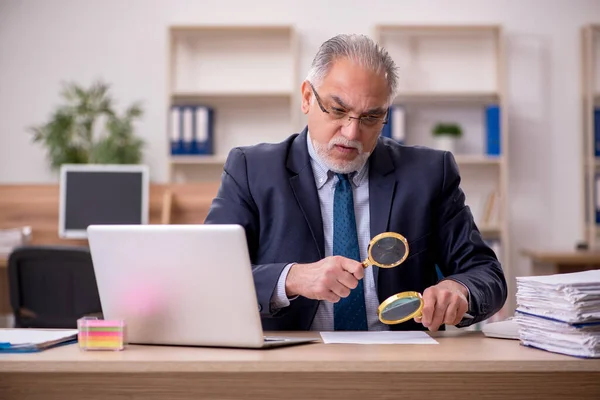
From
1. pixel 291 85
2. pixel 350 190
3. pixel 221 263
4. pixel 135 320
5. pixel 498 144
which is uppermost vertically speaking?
pixel 291 85

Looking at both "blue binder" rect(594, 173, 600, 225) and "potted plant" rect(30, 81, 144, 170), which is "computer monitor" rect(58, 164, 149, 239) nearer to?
"potted plant" rect(30, 81, 144, 170)

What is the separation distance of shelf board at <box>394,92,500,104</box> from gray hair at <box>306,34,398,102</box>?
3.25 m

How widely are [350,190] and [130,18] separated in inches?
154

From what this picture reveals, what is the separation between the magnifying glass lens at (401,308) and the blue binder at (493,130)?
3.80m

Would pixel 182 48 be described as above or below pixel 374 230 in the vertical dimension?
above

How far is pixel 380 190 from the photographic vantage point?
6.81 feet

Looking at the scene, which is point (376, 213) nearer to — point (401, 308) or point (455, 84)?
point (401, 308)

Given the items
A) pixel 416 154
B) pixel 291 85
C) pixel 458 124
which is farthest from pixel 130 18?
pixel 416 154

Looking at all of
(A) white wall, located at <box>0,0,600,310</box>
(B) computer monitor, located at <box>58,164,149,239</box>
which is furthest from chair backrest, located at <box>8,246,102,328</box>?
(A) white wall, located at <box>0,0,600,310</box>

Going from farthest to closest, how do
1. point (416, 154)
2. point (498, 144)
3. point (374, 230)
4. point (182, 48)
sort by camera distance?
point (182, 48) → point (498, 144) → point (416, 154) → point (374, 230)

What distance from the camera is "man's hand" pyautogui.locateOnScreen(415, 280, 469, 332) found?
5.23ft

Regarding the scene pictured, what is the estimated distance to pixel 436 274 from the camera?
214 cm

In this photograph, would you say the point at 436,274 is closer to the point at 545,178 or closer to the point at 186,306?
the point at 186,306

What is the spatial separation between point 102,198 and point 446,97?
2.39 metres
